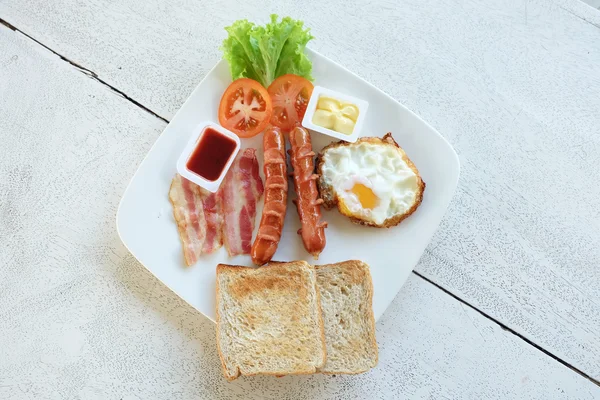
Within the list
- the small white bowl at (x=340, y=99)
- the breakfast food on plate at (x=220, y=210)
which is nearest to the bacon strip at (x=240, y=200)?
the breakfast food on plate at (x=220, y=210)

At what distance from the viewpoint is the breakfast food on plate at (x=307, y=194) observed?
10.6 ft

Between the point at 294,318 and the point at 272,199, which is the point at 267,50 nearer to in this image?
the point at 272,199

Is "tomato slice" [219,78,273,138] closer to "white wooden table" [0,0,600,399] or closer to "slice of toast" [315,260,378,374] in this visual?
"white wooden table" [0,0,600,399]

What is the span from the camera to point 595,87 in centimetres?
368

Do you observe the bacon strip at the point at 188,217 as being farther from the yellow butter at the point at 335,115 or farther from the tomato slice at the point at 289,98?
the yellow butter at the point at 335,115

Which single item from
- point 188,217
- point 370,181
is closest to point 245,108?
point 188,217

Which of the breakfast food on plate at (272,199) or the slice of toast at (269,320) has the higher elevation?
the breakfast food on plate at (272,199)

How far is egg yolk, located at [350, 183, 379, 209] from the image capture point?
10.6ft

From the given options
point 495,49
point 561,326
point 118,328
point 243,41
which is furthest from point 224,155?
point 561,326

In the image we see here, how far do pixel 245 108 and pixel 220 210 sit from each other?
65 centimetres

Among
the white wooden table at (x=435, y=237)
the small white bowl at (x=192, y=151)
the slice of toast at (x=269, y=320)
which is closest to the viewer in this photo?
the slice of toast at (x=269, y=320)

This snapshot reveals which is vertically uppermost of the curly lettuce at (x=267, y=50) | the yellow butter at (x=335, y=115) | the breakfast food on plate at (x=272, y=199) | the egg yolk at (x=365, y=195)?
the curly lettuce at (x=267, y=50)

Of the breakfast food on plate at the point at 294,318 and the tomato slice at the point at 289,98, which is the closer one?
the breakfast food on plate at the point at 294,318

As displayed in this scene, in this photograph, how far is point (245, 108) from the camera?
3330 mm
